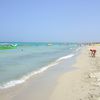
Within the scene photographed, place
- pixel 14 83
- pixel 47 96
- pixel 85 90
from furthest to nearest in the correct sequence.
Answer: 1. pixel 14 83
2. pixel 85 90
3. pixel 47 96

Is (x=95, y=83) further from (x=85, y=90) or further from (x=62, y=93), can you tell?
(x=62, y=93)

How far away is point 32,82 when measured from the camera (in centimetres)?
1304

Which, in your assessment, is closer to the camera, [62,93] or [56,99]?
[56,99]

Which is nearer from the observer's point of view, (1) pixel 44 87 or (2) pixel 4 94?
(2) pixel 4 94

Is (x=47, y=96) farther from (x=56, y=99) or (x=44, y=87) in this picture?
(x=44, y=87)

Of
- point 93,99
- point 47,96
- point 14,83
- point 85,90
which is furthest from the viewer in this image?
point 14,83

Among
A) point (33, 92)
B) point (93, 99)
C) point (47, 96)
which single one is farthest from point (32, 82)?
point (93, 99)

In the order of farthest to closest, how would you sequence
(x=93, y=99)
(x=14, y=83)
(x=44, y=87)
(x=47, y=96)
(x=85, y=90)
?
1. (x=14, y=83)
2. (x=44, y=87)
3. (x=85, y=90)
4. (x=47, y=96)
5. (x=93, y=99)

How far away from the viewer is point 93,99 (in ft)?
28.7

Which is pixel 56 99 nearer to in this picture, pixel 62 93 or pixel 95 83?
pixel 62 93

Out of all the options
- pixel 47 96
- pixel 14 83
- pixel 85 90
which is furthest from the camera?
pixel 14 83

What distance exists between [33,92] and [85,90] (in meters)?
2.13

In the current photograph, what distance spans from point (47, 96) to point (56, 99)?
0.63 m

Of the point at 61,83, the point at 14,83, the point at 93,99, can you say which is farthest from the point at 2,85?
the point at 93,99
